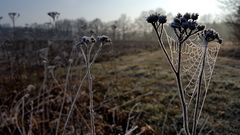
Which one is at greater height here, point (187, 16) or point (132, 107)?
point (187, 16)

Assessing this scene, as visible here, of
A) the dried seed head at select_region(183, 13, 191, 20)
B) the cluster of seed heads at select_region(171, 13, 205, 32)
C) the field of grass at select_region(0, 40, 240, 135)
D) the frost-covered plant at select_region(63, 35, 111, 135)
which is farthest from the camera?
the field of grass at select_region(0, 40, 240, 135)

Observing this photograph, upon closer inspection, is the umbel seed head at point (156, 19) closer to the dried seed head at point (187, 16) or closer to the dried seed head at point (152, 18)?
the dried seed head at point (152, 18)

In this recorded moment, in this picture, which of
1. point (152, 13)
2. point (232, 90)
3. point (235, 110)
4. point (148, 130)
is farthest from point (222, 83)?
point (152, 13)

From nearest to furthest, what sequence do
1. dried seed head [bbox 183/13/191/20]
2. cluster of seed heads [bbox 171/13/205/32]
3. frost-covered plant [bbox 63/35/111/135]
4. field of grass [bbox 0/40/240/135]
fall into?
cluster of seed heads [bbox 171/13/205/32]
dried seed head [bbox 183/13/191/20]
frost-covered plant [bbox 63/35/111/135]
field of grass [bbox 0/40/240/135]

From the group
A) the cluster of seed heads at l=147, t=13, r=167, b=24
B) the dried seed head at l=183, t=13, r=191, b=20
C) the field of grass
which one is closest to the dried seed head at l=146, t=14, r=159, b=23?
the cluster of seed heads at l=147, t=13, r=167, b=24

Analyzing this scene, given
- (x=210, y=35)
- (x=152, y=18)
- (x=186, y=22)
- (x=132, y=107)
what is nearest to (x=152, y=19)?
(x=152, y=18)

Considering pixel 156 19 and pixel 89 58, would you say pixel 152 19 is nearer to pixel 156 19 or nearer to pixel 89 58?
pixel 156 19

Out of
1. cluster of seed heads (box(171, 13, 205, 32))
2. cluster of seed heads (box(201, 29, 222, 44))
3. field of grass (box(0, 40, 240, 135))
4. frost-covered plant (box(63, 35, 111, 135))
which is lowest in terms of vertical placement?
field of grass (box(0, 40, 240, 135))

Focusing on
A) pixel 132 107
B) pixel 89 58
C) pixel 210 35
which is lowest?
pixel 132 107

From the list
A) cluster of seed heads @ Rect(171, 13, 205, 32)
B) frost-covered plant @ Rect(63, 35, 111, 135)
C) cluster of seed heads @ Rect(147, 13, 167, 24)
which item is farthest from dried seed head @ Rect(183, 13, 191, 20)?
frost-covered plant @ Rect(63, 35, 111, 135)

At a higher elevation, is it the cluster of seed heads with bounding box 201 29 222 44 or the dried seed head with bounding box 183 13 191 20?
the dried seed head with bounding box 183 13 191 20

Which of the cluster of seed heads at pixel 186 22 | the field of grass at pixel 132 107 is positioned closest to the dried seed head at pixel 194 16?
the cluster of seed heads at pixel 186 22

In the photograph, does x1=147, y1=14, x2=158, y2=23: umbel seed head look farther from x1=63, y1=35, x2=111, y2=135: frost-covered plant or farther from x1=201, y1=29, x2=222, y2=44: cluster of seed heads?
x1=63, y1=35, x2=111, y2=135: frost-covered plant

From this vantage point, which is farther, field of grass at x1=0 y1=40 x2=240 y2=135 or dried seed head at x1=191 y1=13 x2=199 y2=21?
field of grass at x1=0 y1=40 x2=240 y2=135
